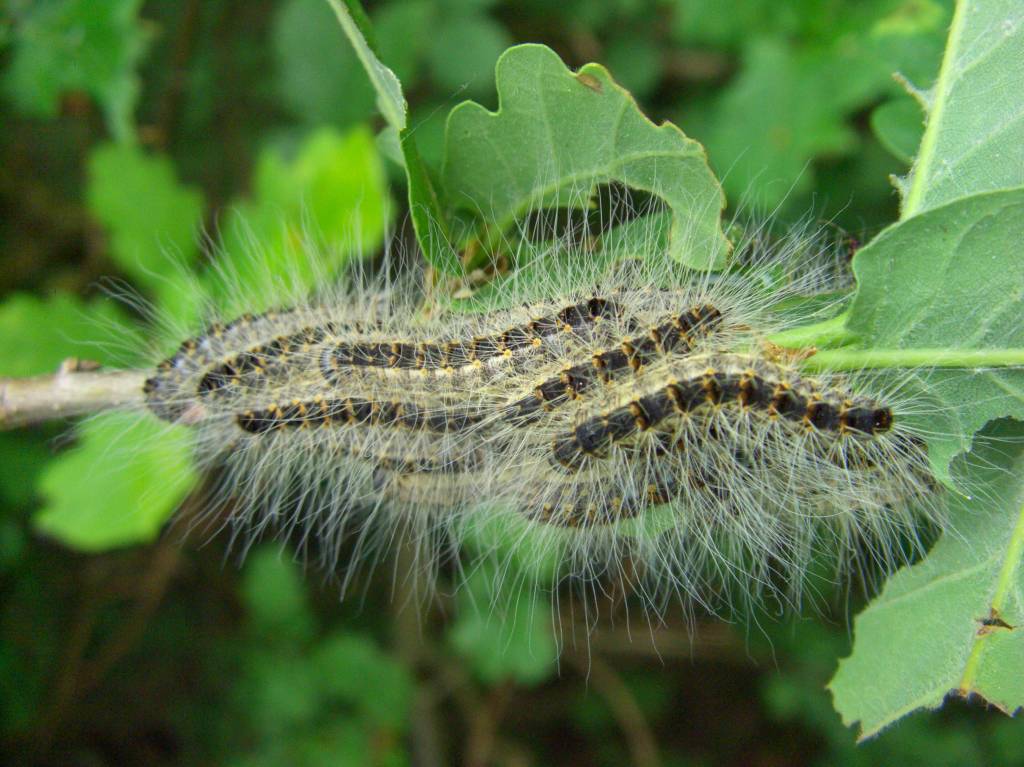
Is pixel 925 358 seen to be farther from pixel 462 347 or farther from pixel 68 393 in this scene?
pixel 68 393

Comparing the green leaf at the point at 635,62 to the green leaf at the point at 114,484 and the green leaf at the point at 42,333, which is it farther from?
the green leaf at the point at 114,484

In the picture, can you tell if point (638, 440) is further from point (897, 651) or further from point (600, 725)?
point (600, 725)

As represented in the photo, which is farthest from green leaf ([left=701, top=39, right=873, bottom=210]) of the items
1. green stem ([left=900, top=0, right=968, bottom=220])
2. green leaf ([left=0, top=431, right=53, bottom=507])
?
green leaf ([left=0, top=431, right=53, bottom=507])

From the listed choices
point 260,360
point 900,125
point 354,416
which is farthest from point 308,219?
point 900,125

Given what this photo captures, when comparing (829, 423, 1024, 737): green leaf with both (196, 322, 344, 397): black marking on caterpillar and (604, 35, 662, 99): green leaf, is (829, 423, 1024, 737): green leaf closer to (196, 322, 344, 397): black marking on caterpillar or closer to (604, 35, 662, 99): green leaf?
(196, 322, 344, 397): black marking on caterpillar

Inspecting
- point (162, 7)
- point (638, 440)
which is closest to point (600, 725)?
point (638, 440)
